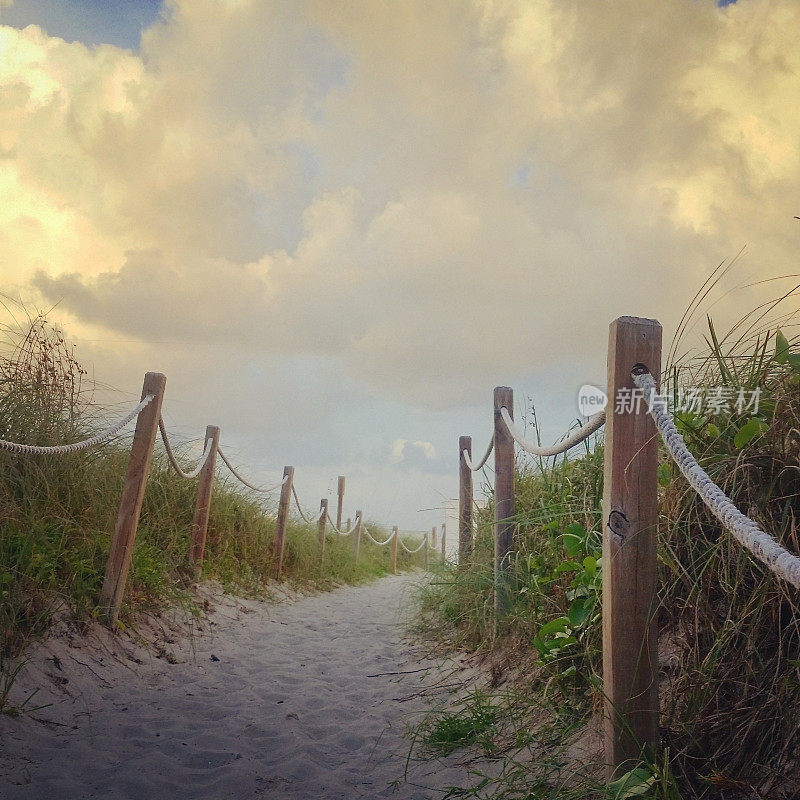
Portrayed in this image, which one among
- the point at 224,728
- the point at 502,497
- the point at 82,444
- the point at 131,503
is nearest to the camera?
the point at 224,728

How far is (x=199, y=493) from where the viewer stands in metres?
7.16

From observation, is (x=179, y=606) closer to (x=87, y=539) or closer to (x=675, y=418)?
(x=87, y=539)

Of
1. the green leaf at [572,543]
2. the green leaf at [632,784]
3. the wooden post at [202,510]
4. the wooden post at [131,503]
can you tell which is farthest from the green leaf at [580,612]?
the wooden post at [202,510]

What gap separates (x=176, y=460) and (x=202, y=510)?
0.61 metres

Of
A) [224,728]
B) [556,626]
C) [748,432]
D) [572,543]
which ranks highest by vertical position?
[748,432]

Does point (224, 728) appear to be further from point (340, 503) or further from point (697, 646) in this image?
point (340, 503)

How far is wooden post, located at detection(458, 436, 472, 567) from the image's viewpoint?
18.9 ft

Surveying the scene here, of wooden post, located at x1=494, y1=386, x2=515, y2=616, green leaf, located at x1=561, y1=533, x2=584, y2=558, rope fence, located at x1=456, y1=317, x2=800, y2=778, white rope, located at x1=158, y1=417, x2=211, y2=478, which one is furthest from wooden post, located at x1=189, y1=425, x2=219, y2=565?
rope fence, located at x1=456, y1=317, x2=800, y2=778

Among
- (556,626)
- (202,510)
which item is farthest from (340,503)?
(556,626)

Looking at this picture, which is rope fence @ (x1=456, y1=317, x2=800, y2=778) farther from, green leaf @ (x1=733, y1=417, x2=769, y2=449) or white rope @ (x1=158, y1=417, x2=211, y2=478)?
white rope @ (x1=158, y1=417, x2=211, y2=478)

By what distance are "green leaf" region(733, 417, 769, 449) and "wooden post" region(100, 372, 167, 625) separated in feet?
13.2

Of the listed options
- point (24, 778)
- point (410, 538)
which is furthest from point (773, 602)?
point (410, 538)

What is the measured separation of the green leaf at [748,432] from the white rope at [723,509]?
45cm

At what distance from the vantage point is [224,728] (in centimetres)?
365
